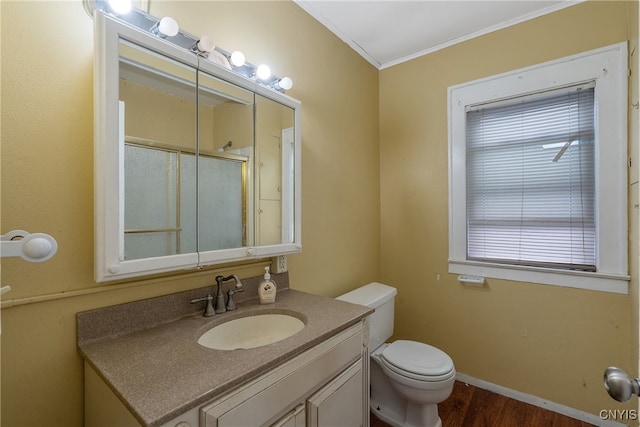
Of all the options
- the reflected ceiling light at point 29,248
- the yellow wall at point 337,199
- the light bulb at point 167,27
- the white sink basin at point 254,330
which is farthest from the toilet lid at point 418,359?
the light bulb at point 167,27

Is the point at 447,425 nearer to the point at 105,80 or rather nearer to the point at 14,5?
the point at 105,80

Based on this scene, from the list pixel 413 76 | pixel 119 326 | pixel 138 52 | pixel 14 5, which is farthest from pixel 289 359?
pixel 413 76

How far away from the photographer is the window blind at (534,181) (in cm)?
169

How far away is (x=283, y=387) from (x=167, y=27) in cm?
127

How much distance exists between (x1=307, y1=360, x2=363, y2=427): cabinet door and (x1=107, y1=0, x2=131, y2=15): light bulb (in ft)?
4.67

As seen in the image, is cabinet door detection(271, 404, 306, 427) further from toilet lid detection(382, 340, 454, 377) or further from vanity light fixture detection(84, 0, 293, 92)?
vanity light fixture detection(84, 0, 293, 92)

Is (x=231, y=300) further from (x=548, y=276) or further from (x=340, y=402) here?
(x=548, y=276)

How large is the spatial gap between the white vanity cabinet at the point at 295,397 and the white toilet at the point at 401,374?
0.33 metres

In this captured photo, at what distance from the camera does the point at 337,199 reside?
6.52 feet

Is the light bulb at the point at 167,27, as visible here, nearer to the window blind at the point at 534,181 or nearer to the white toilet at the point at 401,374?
the white toilet at the point at 401,374

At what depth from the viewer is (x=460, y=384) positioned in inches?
80.3

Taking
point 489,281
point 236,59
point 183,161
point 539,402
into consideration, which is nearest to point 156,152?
point 183,161

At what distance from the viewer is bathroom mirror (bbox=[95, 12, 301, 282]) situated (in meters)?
0.90

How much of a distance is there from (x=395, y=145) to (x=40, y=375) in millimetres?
2343
